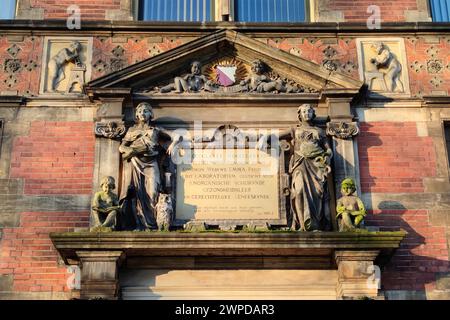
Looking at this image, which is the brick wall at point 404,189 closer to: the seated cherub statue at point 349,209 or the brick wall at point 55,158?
the seated cherub statue at point 349,209

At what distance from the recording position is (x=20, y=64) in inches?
550

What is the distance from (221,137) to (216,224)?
1.45 m

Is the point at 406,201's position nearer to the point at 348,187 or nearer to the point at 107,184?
the point at 348,187

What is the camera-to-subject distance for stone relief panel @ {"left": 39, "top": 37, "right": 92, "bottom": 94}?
45.2 ft

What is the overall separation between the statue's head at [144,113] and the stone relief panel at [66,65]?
1177 mm

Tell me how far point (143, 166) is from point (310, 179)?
2.44m

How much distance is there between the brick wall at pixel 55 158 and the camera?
12984mm

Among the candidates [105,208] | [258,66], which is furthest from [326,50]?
[105,208]

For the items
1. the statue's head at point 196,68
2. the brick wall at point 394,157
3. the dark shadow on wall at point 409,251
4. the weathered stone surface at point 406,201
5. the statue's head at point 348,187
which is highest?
the statue's head at point 196,68

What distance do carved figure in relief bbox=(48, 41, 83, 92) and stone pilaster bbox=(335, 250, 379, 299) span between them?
522 centimetres

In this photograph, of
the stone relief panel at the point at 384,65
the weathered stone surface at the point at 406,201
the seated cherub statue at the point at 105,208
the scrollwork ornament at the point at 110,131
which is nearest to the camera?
the seated cherub statue at the point at 105,208

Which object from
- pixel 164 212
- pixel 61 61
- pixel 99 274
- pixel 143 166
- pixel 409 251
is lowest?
pixel 99 274

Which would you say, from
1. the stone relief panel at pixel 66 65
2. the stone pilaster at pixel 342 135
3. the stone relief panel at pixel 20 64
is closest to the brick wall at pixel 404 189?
the stone pilaster at pixel 342 135
